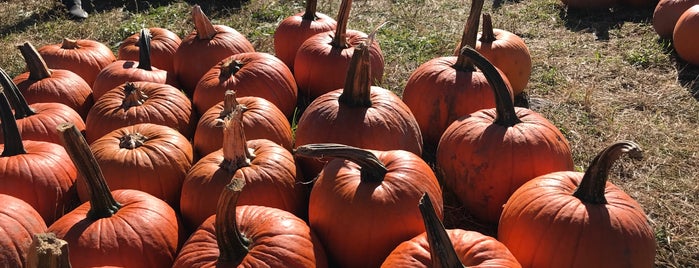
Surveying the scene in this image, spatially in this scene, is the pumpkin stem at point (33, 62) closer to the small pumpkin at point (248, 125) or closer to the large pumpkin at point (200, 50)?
the large pumpkin at point (200, 50)

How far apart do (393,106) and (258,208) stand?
118cm

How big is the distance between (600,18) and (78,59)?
5827 mm

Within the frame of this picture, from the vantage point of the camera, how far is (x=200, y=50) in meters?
4.94

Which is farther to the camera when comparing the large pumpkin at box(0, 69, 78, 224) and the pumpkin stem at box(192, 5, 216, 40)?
the pumpkin stem at box(192, 5, 216, 40)

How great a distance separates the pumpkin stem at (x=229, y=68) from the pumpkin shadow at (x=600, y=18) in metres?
4.35

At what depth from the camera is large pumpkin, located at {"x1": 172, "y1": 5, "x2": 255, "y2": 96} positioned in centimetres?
493

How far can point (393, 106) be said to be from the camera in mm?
3656

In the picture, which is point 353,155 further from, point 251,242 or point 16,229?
point 16,229

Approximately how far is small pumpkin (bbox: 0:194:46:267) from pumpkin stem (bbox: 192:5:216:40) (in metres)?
2.28

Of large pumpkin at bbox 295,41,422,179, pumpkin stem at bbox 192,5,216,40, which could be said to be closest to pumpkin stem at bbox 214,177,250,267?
large pumpkin at bbox 295,41,422,179

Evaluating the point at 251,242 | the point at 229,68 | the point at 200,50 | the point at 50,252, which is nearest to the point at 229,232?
the point at 251,242

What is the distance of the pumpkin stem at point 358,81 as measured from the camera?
332 centimetres

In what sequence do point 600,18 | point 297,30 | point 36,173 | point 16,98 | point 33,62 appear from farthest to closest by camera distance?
point 600,18 < point 297,30 < point 33,62 < point 16,98 < point 36,173

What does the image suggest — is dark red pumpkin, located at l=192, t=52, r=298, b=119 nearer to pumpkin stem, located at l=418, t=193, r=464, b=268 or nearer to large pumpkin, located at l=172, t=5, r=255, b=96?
large pumpkin, located at l=172, t=5, r=255, b=96
